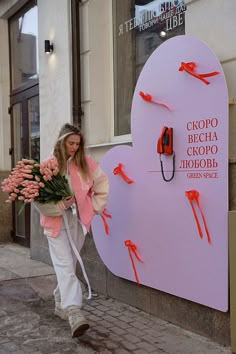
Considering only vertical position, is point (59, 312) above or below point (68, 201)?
below

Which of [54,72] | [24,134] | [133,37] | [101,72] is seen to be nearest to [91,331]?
[101,72]

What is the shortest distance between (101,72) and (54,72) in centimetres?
86

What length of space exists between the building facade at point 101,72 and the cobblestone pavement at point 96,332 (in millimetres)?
122

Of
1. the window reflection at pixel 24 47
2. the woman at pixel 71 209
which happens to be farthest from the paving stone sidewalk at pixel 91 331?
the window reflection at pixel 24 47

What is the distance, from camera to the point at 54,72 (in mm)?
6289

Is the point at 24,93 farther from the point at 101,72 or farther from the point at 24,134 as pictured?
the point at 101,72

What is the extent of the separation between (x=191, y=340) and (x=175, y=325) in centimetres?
34

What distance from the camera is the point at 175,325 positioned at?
418cm

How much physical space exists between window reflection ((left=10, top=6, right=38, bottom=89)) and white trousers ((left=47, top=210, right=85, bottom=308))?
13.1ft

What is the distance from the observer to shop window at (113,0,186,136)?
4746 millimetres

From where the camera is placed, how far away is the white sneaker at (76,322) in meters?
3.82

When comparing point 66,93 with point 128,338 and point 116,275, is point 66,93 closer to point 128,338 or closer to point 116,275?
point 116,275

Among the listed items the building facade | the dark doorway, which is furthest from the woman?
the dark doorway

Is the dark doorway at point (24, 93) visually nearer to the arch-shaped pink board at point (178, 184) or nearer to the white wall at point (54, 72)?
the white wall at point (54, 72)
